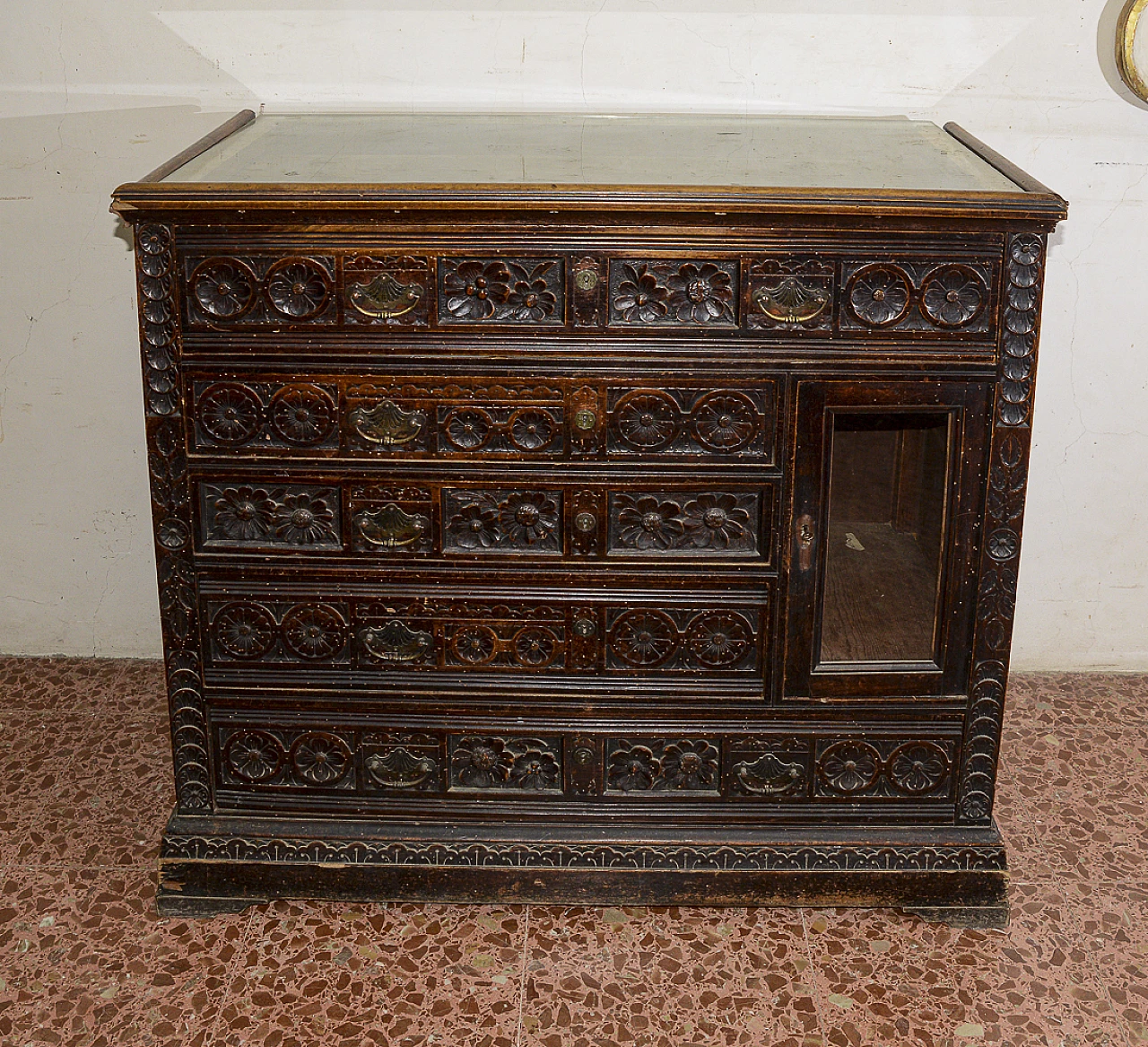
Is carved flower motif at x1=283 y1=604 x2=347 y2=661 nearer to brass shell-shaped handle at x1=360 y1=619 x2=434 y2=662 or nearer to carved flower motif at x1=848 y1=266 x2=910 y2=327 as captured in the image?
brass shell-shaped handle at x1=360 y1=619 x2=434 y2=662

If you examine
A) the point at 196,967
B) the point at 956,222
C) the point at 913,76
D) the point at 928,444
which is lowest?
the point at 196,967

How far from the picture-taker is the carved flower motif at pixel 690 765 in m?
2.49

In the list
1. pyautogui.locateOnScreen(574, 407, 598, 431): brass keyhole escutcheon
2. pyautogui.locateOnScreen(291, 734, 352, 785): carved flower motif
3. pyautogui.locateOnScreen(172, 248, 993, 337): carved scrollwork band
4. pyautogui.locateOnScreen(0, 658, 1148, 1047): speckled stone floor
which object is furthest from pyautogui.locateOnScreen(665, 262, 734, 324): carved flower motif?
pyautogui.locateOnScreen(0, 658, 1148, 1047): speckled stone floor

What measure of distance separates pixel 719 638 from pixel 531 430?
0.53 metres

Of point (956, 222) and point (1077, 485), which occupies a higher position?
point (956, 222)

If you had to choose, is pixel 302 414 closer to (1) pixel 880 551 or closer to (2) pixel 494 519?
(2) pixel 494 519

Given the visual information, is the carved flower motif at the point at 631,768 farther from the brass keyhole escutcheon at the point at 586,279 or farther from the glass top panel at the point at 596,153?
the glass top panel at the point at 596,153

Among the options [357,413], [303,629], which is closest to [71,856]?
[303,629]

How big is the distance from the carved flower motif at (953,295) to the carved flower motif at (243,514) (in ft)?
4.03

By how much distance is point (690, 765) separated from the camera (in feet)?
8.20

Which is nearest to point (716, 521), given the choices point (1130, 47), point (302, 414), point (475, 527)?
point (475, 527)

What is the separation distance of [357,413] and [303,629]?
1.43 ft

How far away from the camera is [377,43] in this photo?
9.43 feet

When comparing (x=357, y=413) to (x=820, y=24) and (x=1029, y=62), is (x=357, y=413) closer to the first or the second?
(x=820, y=24)
